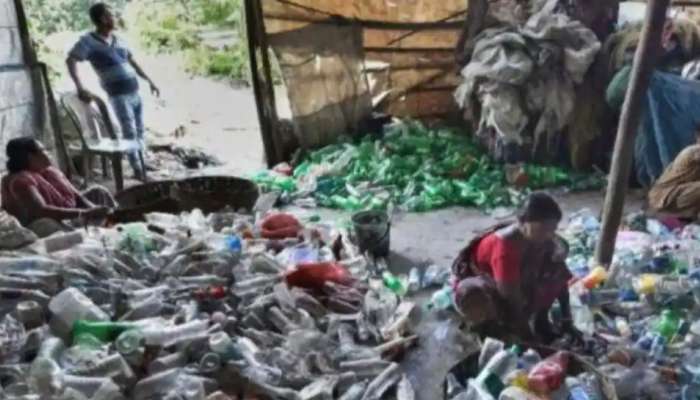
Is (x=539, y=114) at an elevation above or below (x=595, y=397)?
above

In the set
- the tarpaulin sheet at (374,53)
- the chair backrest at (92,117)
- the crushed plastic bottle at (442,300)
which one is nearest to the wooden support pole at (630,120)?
the crushed plastic bottle at (442,300)

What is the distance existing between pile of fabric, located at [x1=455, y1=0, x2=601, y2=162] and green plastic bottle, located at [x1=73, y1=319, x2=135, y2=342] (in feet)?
15.0

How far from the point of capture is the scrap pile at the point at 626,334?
3428mm

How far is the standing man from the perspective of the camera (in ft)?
23.2

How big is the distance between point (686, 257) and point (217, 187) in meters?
3.44

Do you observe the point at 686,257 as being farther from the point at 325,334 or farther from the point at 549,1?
the point at 549,1

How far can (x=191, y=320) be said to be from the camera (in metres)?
3.90

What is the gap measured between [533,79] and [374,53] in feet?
6.40

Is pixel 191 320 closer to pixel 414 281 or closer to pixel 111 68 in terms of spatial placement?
pixel 414 281

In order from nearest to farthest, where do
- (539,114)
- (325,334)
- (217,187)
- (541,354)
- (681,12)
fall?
(541,354) < (325,334) < (217,187) < (539,114) < (681,12)

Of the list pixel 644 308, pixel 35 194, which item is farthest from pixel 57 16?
pixel 644 308

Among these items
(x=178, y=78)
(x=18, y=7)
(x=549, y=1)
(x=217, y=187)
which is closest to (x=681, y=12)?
(x=549, y=1)

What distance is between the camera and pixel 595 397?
11.0 feet

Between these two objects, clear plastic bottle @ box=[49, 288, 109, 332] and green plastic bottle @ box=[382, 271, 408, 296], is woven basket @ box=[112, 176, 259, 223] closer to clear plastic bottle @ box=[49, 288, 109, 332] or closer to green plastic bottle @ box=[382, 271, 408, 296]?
green plastic bottle @ box=[382, 271, 408, 296]
